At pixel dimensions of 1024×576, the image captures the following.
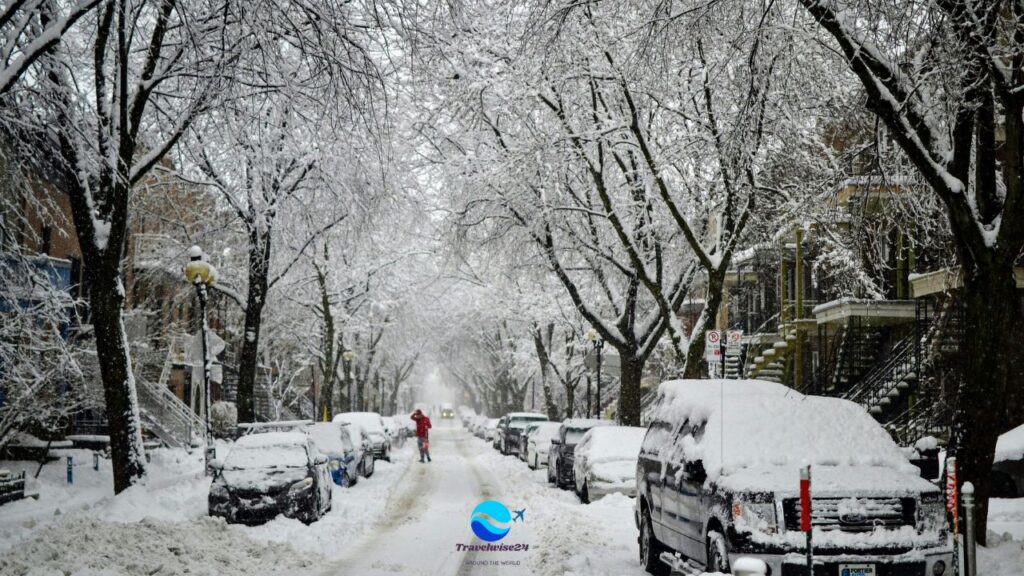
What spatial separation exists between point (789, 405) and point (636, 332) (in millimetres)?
16651

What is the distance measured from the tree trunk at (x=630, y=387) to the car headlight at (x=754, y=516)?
17830mm

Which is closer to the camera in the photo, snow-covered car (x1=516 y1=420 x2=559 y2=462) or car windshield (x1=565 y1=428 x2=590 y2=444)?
car windshield (x1=565 y1=428 x2=590 y2=444)

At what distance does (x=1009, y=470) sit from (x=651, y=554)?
26.0ft

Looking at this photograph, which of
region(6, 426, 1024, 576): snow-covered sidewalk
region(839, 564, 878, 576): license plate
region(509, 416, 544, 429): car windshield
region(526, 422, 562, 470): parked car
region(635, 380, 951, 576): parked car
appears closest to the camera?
region(839, 564, 878, 576): license plate

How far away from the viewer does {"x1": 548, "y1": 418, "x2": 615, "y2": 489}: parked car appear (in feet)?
73.2

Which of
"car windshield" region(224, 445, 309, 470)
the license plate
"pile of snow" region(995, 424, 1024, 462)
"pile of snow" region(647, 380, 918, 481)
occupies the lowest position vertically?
the license plate

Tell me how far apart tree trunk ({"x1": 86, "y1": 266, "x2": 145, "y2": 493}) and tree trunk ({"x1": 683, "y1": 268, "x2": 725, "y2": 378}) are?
1153 centimetres

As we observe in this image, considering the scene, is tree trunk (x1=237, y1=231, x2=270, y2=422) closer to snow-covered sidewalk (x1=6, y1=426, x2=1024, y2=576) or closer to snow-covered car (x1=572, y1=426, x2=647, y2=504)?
snow-covered sidewalk (x1=6, y1=426, x2=1024, y2=576)

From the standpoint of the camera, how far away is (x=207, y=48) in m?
14.7

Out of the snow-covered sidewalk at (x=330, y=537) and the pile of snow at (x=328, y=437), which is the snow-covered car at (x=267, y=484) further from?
the pile of snow at (x=328, y=437)

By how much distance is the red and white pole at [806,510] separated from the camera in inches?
293

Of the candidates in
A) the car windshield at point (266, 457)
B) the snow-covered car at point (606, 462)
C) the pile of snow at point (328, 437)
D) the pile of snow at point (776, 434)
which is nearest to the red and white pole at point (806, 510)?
the pile of snow at point (776, 434)

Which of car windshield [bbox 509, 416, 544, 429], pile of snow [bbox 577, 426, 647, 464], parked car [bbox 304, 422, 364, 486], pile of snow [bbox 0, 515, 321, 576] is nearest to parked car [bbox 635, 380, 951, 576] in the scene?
pile of snow [bbox 0, 515, 321, 576]

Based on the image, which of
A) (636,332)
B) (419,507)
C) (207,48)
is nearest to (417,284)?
(636,332)
